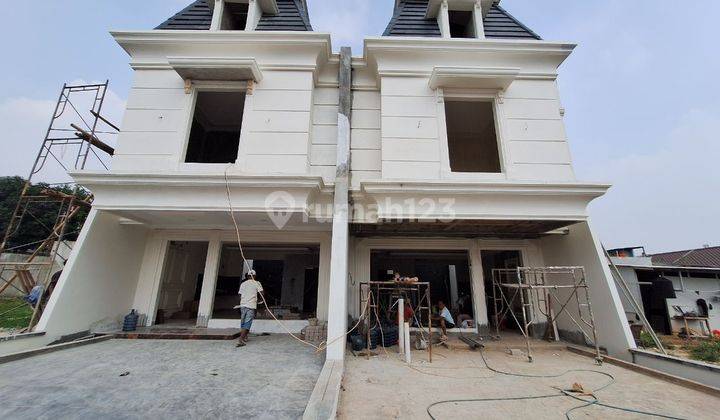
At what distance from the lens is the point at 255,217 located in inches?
227

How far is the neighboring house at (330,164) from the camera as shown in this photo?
205 inches

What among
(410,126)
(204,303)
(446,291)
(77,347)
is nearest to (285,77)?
(410,126)

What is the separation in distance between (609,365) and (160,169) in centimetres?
899

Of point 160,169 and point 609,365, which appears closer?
point 609,365

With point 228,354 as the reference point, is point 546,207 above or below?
above

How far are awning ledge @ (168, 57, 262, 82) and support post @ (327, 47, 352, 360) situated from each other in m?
1.88

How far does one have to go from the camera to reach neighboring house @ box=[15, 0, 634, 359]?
205 inches

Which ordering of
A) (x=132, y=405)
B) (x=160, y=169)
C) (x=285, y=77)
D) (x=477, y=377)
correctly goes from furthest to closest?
(x=285, y=77)
(x=160, y=169)
(x=477, y=377)
(x=132, y=405)

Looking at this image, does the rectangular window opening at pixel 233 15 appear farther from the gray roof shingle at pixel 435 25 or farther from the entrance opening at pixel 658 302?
the entrance opening at pixel 658 302

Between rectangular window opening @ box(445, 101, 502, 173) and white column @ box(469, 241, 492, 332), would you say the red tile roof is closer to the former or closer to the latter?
rectangular window opening @ box(445, 101, 502, 173)

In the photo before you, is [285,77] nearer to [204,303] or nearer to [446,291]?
[204,303]

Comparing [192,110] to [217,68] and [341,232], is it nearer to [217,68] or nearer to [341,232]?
[217,68]

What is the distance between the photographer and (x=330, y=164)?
6.09 meters

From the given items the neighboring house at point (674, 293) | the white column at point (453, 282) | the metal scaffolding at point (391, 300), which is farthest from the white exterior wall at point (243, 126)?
the neighboring house at point (674, 293)
